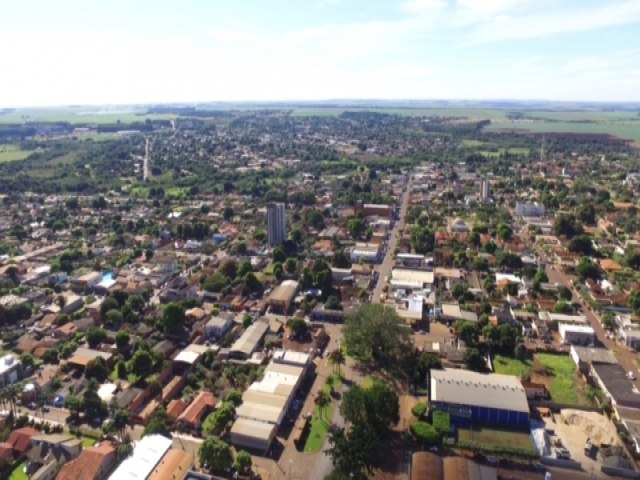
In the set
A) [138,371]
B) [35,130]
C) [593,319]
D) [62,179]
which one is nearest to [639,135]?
[593,319]

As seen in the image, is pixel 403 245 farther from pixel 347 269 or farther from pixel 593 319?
pixel 593 319


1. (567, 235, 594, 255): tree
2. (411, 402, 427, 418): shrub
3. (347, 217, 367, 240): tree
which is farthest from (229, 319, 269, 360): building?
(567, 235, 594, 255): tree

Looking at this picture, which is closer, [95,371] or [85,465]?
[85,465]

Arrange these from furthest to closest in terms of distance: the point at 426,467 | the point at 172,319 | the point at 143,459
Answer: the point at 172,319, the point at 143,459, the point at 426,467

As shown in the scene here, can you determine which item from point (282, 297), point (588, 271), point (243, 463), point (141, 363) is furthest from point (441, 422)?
point (588, 271)

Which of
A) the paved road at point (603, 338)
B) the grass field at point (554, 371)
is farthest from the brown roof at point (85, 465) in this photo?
the paved road at point (603, 338)

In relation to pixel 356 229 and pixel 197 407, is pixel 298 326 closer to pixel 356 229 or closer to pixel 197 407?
pixel 197 407

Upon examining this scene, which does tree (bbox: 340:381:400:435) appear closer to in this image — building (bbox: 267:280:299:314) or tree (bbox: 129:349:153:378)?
tree (bbox: 129:349:153:378)
